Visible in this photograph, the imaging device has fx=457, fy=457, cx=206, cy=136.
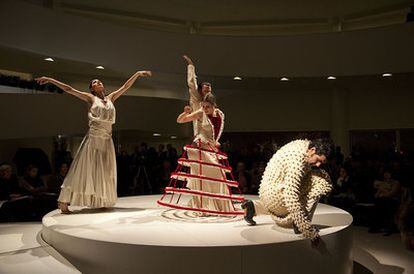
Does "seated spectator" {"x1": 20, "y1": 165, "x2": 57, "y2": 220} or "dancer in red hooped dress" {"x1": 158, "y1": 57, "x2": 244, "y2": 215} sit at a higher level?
"dancer in red hooped dress" {"x1": 158, "y1": 57, "x2": 244, "y2": 215}

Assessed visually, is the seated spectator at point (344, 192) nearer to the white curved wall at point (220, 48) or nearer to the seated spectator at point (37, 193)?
the white curved wall at point (220, 48)

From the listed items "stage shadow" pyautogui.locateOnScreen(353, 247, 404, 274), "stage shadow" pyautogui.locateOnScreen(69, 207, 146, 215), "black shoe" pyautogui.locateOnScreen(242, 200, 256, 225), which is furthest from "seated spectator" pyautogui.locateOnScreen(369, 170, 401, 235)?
"stage shadow" pyautogui.locateOnScreen(69, 207, 146, 215)

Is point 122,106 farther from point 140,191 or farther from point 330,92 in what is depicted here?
point 330,92

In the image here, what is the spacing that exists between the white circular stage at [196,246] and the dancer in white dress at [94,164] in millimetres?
408

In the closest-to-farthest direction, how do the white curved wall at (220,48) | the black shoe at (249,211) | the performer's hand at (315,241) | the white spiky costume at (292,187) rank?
the performer's hand at (315,241), the white spiky costume at (292,187), the black shoe at (249,211), the white curved wall at (220,48)

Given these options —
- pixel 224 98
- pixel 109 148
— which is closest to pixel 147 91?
pixel 224 98

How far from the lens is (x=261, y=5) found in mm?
10289

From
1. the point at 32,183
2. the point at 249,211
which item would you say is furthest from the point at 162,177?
the point at 249,211

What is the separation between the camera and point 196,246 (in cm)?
314

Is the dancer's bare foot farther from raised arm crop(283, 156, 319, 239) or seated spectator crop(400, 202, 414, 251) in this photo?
seated spectator crop(400, 202, 414, 251)

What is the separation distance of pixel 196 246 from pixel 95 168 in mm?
2076

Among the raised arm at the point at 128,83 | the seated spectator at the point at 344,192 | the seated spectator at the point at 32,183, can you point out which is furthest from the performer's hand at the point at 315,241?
the seated spectator at the point at 32,183

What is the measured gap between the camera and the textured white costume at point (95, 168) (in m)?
4.75

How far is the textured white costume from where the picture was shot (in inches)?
187
